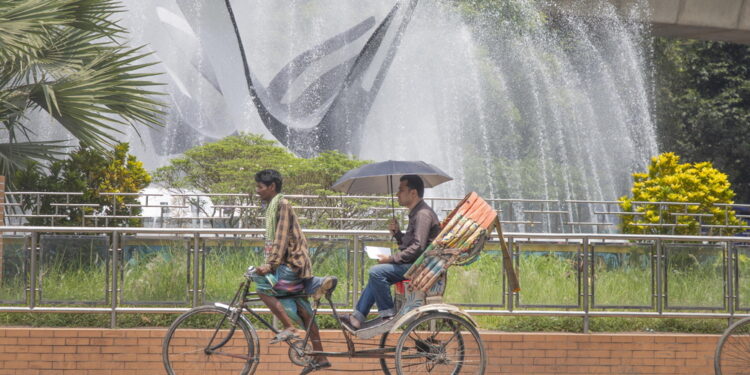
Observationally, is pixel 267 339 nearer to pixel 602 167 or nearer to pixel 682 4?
pixel 682 4

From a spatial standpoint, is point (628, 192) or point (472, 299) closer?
point (472, 299)

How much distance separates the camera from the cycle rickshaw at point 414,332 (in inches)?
256

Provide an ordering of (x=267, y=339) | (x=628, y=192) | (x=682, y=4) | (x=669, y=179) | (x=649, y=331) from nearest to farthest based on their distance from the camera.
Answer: (x=267, y=339), (x=649, y=331), (x=669, y=179), (x=682, y=4), (x=628, y=192)

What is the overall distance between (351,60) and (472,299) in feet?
56.7

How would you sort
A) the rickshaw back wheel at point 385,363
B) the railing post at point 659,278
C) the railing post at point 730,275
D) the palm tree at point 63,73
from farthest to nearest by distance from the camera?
the palm tree at point 63,73 < the railing post at point 730,275 < the railing post at point 659,278 < the rickshaw back wheel at point 385,363

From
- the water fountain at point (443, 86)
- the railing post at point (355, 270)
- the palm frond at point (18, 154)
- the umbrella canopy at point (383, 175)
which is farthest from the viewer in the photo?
the water fountain at point (443, 86)

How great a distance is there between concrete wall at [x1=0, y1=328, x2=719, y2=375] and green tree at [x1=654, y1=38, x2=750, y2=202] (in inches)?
934

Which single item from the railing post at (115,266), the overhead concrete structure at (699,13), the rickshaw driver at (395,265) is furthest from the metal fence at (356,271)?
the overhead concrete structure at (699,13)

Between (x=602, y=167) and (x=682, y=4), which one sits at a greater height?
(x=682, y=4)

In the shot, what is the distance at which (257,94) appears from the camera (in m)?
24.7

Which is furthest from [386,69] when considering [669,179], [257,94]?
[669,179]

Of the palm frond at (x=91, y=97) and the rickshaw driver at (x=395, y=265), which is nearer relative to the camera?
the rickshaw driver at (x=395, y=265)

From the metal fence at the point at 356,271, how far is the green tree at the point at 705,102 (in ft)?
76.1

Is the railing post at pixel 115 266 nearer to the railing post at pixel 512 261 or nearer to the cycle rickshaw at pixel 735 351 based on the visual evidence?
the railing post at pixel 512 261
